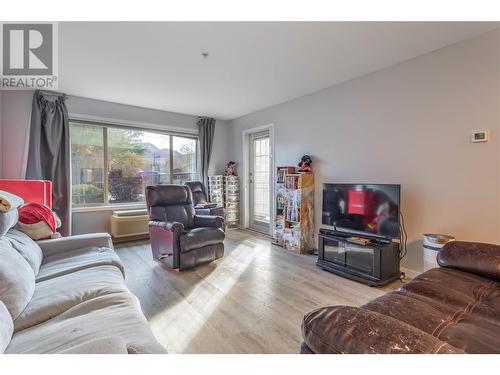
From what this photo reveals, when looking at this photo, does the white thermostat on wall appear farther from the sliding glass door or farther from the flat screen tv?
the sliding glass door

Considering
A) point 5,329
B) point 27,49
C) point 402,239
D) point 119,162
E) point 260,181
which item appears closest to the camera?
point 5,329

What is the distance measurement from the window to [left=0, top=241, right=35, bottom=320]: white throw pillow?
2.97 m

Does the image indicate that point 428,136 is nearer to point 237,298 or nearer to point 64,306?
point 237,298

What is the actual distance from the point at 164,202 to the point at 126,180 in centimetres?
153

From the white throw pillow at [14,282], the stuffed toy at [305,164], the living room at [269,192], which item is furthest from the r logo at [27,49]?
the stuffed toy at [305,164]

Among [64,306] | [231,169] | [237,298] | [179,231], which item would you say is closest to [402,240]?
[237,298]

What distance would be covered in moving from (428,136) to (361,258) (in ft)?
4.72

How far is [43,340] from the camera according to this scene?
3.24 ft

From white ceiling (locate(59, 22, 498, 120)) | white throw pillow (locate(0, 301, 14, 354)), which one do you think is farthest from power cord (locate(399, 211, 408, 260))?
white throw pillow (locate(0, 301, 14, 354))

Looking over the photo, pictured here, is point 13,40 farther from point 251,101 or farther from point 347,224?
point 347,224

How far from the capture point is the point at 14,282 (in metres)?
1.20

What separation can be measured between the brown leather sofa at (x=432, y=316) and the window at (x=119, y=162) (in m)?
4.28

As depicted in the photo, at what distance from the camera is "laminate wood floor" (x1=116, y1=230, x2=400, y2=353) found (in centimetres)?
166

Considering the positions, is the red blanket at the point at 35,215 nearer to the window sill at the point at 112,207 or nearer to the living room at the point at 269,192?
the living room at the point at 269,192
